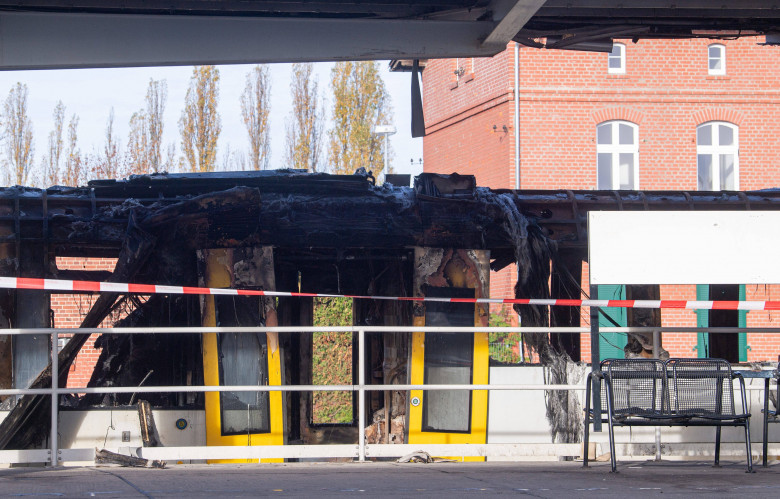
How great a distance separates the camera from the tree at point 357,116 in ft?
116

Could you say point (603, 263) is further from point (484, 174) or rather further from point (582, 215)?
point (484, 174)

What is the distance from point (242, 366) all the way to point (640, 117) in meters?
19.0

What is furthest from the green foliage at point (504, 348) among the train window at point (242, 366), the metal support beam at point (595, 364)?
the metal support beam at point (595, 364)

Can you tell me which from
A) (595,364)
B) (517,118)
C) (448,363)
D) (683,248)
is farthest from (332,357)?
(683,248)

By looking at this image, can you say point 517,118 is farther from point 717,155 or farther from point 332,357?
point 332,357

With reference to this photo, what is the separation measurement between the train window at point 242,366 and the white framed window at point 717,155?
63.7 ft

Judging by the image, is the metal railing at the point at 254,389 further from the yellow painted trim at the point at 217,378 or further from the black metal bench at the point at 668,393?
the yellow painted trim at the point at 217,378

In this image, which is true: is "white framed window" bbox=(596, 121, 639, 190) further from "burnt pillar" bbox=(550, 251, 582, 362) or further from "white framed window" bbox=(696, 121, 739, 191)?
"burnt pillar" bbox=(550, 251, 582, 362)

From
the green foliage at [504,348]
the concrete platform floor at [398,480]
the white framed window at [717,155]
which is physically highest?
the white framed window at [717,155]

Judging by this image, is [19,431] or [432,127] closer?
[19,431]

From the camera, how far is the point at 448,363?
9.88 m

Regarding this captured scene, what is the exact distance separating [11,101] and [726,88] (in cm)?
2668

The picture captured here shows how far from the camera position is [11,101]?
3700 cm

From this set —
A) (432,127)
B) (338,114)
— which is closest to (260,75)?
(338,114)
